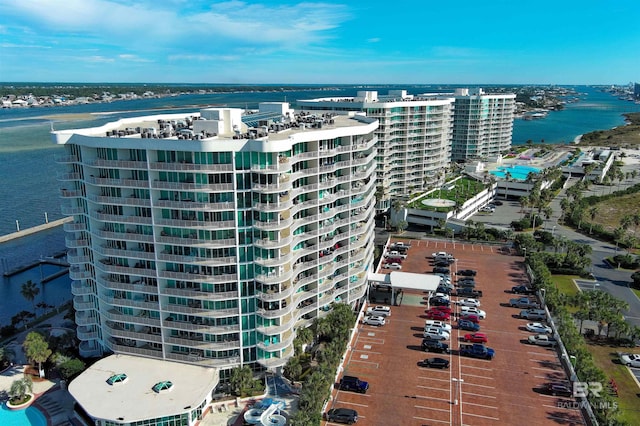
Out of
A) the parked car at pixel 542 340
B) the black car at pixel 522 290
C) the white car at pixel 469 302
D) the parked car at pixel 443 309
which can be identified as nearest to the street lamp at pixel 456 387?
the parked car at pixel 542 340

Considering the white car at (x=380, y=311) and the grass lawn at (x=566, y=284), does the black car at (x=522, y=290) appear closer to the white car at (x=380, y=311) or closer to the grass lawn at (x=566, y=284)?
the grass lawn at (x=566, y=284)

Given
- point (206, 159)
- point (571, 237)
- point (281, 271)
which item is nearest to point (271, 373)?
point (281, 271)

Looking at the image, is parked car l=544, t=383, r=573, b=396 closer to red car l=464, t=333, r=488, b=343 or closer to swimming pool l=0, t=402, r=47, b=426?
red car l=464, t=333, r=488, b=343

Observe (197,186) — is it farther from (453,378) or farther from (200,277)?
(453,378)

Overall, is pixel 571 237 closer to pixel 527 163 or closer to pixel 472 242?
pixel 472 242

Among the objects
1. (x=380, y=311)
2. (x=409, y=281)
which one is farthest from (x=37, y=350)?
(x=409, y=281)

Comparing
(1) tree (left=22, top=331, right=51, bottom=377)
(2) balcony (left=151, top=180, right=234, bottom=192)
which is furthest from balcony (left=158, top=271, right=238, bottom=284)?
(1) tree (left=22, top=331, right=51, bottom=377)
